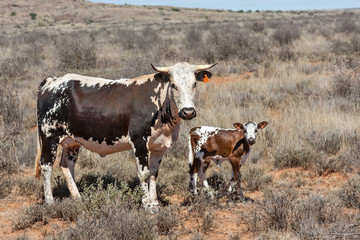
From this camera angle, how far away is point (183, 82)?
15.4ft

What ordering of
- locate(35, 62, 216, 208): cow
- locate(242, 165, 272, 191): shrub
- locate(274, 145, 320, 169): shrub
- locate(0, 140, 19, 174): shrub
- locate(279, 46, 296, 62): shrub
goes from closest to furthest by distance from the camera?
locate(35, 62, 216, 208): cow
locate(242, 165, 272, 191): shrub
locate(274, 145, 320, 169): shrub
locate(0, 140, 19, 174): shrub
locate(279, 46, 296, 62): shrub

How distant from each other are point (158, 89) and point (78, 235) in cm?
217

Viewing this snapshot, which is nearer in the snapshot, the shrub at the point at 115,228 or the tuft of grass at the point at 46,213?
the shrub at the point at 115,228

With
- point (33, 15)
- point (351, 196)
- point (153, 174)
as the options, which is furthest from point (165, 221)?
point (33, 15)

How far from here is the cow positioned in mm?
4980

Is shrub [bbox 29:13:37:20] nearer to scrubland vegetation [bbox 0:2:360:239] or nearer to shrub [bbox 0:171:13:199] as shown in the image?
scrubland vegetation [bbox 0:2:360:239]

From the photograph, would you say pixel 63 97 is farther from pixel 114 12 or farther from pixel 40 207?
pixel 114 12

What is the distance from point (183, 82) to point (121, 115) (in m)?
1.09

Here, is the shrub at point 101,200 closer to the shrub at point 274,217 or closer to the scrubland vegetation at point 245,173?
the scrubland vegetation at point 245,173

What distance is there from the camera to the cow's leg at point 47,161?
225 inches

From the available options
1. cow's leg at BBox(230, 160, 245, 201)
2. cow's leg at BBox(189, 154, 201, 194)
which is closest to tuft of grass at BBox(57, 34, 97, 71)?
cow's leg at BBox(189, 154, 201, 194)

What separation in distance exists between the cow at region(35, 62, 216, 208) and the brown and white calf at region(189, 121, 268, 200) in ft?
2.60

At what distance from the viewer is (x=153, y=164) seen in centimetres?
554

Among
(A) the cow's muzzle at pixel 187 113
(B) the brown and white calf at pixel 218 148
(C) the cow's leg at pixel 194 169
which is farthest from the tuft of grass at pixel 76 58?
(A) the cow's muzzle at pixel 187 113
